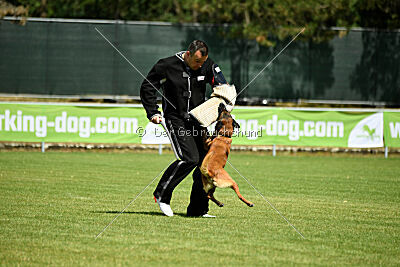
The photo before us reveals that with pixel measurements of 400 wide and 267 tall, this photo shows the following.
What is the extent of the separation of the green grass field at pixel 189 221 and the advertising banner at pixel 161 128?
3.51 meters

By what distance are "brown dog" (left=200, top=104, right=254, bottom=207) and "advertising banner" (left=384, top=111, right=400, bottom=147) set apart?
13.0 meters

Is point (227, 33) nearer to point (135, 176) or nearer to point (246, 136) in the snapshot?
point (246, 136)

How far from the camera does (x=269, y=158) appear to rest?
20.3m

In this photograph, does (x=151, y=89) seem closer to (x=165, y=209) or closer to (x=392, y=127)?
(x=165, y=209)

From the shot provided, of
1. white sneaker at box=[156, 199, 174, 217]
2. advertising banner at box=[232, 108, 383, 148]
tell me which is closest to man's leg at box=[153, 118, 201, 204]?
white sneaker at box=[156, 199, 174, 217]

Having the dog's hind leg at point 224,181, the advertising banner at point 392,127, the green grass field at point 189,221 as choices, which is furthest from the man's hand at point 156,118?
the advertising banner at point 392,127

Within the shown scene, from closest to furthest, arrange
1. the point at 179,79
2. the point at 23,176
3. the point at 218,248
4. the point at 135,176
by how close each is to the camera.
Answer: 1. the point at 218,248
2. the point at 179,79
3. the point at 23,176
4. the point at 135,176

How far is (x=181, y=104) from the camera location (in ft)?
28.6

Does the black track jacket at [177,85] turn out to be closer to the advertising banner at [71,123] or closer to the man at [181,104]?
the man at [181,104]

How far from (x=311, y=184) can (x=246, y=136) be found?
648cm

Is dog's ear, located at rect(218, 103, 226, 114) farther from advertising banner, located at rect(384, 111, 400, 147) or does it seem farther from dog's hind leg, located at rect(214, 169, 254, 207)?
advertising banner, located at rect(384, 111, 400, 147)

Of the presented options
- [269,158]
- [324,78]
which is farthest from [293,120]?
[324,78]

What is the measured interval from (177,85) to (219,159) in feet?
3.70

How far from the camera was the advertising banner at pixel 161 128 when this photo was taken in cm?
1950
